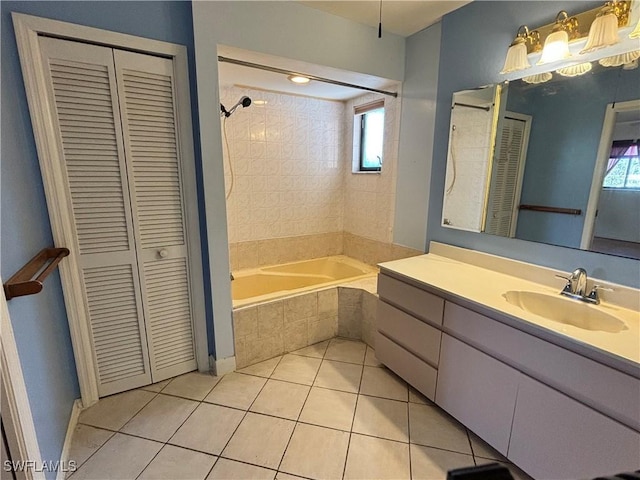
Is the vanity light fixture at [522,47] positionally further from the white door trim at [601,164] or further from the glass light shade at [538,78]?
the white door trim at [601,164]

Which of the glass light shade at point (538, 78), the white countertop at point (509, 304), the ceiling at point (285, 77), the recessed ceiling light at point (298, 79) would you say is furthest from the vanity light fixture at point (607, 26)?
the recessed ceiling light at point (298, 79)

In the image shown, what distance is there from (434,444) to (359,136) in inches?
105

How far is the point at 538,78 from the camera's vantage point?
1.58m

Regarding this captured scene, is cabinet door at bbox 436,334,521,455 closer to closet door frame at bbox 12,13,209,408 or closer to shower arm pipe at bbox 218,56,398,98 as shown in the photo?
closet door frame at bbox 12,13,209,408

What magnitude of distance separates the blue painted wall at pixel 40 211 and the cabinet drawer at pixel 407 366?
5.65ft

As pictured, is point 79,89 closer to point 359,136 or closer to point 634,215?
point 359,136

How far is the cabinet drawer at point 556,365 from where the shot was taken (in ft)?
3.29

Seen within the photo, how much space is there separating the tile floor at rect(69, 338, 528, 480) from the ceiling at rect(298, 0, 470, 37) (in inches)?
93.6

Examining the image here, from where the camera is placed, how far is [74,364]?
167 centimetres

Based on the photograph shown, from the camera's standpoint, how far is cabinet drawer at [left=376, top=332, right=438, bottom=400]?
5.63 ft

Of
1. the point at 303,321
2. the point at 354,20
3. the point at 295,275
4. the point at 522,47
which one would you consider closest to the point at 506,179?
the point at 522,47

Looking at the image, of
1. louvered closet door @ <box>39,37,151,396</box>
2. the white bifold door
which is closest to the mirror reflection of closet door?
the white bifold door

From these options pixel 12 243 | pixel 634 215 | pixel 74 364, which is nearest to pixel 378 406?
pixel 634 215

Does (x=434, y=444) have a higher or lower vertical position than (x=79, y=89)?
lower
